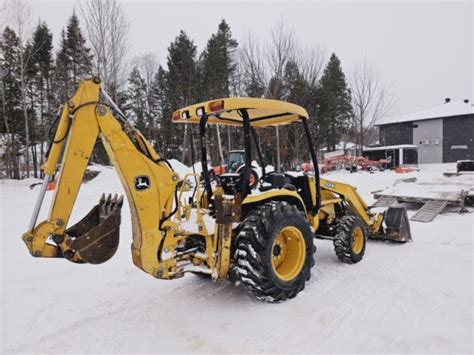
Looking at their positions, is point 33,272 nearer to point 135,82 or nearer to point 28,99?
point 28,99

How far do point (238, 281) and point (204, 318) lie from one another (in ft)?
2.06

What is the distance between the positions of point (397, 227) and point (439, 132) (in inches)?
1472

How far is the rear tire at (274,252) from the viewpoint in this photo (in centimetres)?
368

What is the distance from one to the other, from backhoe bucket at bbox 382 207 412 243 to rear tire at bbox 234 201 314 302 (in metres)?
2.83

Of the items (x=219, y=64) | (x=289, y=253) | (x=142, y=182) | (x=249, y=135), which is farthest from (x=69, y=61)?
(x=289, y=253)

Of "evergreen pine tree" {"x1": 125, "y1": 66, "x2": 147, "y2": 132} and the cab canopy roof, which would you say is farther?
"evergreen pine tree" {"x1": 125, "y1": 66, "x2": 147, "y2": 132}

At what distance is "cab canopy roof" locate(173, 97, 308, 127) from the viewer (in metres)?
3.77

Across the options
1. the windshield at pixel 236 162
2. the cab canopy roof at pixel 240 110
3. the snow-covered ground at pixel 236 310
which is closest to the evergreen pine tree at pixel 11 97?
the windshield at pixel 236 162

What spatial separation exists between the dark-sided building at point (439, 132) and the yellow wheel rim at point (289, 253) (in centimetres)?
3952

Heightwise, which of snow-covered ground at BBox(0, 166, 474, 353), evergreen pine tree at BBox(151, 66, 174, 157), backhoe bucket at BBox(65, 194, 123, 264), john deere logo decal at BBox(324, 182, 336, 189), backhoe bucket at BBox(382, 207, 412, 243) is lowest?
snow-covered ground at BBox(0, 166, 474, 353)

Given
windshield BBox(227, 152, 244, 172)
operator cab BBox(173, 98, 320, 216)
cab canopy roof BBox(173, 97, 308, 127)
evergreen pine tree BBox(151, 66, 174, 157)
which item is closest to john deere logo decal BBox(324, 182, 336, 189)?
operator cab BBox(173, 98, 320, 216)

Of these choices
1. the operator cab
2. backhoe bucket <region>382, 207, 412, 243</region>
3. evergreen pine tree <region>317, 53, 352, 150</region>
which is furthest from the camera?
evergreen pine tree <region>317, 53, 352, 150</region>

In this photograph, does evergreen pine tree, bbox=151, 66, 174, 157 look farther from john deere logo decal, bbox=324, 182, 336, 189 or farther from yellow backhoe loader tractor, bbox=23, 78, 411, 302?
yellow backhoe loader tractor, bbox=23, 78, 411, 302

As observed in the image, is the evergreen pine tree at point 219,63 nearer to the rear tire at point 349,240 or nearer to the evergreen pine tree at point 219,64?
the evergreen pine tree at point 219,64
